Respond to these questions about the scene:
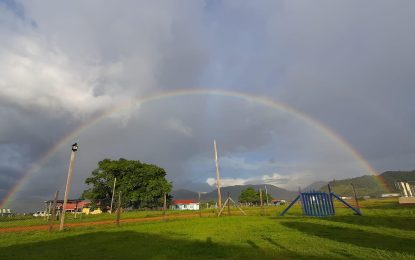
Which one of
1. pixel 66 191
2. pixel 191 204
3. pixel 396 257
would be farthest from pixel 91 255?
pixel 191 204

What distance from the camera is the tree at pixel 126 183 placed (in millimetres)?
83688

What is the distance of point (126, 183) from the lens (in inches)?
3314

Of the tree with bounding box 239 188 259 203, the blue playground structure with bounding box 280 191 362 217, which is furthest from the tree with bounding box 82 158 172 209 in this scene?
the tree with bounding box 239 188 259 203

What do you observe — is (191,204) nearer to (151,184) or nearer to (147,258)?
(151,184)

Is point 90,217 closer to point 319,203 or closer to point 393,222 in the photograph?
point 319,203

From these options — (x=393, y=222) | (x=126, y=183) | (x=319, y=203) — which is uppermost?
(x=126, y=183)

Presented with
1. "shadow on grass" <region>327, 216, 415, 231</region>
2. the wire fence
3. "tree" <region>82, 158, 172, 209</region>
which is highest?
"tree" <region>82, 158, 172, 209</region>

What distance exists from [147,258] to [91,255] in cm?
237

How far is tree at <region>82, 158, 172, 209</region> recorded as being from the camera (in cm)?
8369

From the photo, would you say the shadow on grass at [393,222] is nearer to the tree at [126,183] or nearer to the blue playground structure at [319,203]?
the blue playground structure at [319,203]

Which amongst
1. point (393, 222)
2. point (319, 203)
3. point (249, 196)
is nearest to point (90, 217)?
point (319, 203)

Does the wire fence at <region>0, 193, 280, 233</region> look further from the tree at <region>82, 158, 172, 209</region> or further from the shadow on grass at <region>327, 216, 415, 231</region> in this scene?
the shadow on grass at <region>327, 216, 415, 231</region>

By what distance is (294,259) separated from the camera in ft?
27.5

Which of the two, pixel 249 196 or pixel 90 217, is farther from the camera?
pixel 249 196
